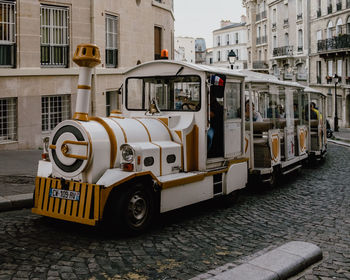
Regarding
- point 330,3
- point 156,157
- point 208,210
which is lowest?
point 208,210

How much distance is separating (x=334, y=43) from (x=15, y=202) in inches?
1524

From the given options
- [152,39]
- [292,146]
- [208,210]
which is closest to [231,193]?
[208,210]

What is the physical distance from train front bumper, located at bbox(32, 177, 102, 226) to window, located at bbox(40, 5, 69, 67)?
35.0 feet

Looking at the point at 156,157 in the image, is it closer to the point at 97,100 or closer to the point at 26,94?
the point at 26,94

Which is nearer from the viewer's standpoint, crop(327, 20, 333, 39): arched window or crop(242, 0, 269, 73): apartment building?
crop(327, 20, 333, 39): arched window

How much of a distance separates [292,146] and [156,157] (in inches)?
240

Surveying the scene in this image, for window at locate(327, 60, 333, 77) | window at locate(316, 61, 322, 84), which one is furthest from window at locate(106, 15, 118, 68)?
window at locate(316, 61, 322, 84)

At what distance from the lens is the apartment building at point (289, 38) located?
48688 millimetres

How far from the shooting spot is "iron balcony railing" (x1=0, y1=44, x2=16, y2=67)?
15.6 metres

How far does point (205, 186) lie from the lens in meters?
7.99

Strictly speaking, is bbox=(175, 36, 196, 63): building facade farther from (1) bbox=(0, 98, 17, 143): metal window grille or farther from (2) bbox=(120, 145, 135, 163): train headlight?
(2) bbox=(120, 145, 135, 163): train headlight

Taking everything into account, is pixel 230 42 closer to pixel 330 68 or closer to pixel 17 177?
pixel 330 68

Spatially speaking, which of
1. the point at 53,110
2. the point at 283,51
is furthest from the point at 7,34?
the point at 283,51

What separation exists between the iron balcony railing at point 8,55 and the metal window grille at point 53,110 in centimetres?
162
